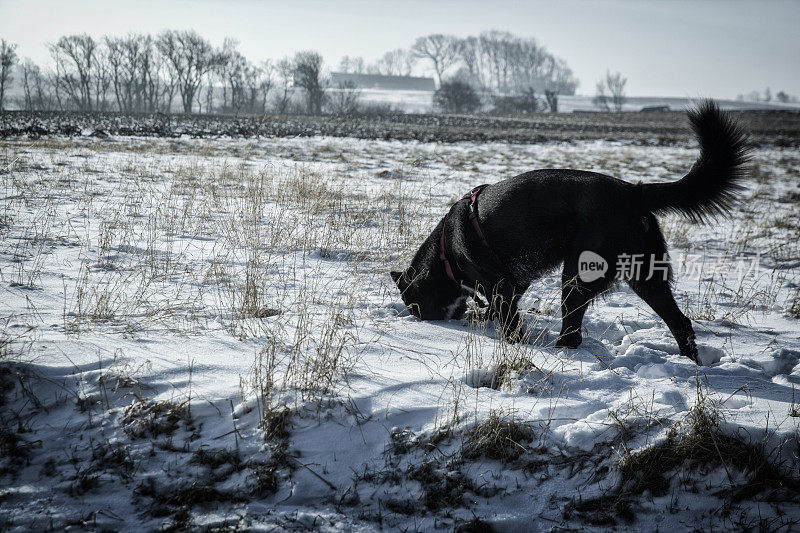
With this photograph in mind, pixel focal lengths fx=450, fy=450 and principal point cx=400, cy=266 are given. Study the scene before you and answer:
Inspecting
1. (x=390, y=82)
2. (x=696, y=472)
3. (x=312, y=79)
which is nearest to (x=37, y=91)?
(x=312, y=79)

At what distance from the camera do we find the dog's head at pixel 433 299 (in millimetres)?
3811

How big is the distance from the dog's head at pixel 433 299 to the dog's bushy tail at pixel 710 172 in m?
1.59

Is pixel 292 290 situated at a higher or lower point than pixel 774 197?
lower

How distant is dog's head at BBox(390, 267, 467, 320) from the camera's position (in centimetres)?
381

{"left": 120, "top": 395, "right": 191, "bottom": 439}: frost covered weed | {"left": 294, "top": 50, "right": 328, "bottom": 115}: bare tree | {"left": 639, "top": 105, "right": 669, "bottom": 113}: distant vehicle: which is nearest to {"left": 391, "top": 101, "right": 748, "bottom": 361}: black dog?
{"left": 120, "top": 395, "right": 191, "bottom": 439}: frost covered weed

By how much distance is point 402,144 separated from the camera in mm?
17266

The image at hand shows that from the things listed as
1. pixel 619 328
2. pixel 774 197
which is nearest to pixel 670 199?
pixel 619 328

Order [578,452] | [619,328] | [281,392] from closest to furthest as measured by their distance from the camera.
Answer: [578,452], [281,392], [619,328]

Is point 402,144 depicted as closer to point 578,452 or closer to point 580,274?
point 580,274

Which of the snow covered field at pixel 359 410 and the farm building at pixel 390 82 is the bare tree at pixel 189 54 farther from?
the snow covered field at pixel 359 410

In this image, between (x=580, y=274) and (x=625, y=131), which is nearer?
(x=580, y=274)

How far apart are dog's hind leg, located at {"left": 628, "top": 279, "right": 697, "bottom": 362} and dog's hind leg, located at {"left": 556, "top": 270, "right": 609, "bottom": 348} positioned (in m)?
0.29

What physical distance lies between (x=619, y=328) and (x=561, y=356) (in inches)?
42.1

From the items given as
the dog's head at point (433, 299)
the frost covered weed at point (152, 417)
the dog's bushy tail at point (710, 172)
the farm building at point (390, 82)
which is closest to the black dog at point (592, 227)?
the dog's bushy tail at point (710, 172)
